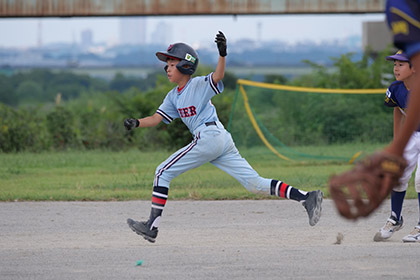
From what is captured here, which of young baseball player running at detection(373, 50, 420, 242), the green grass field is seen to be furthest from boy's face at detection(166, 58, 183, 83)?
the green grass field

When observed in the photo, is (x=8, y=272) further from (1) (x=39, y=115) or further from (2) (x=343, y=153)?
(1) (x=39, y=115)

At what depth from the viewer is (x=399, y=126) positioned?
22.4ft

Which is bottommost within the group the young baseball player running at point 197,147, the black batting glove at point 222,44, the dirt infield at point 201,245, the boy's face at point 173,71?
the dirt infield at point 201,245

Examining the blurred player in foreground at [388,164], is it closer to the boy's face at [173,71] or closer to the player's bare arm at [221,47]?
the player's bare arm at [221,47]

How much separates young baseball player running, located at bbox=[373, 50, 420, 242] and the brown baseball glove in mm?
3774

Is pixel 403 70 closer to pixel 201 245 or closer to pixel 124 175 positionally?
pixel 201 245

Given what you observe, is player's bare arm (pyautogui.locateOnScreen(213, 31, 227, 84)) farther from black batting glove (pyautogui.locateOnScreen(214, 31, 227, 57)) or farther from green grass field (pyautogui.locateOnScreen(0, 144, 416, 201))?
green grass field (pyautogui.locateOnScreen(0, 144, 416, 201))

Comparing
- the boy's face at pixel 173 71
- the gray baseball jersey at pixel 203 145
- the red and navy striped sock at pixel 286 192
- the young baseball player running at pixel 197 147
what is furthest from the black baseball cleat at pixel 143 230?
the boy's face at pixel 173 71

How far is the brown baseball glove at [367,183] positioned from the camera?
270 cm

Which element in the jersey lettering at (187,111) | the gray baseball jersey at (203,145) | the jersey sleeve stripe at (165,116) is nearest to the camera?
the gray baseball jersey at (203,145)

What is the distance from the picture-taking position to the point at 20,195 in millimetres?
10336

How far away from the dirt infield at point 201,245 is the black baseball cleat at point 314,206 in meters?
0.24

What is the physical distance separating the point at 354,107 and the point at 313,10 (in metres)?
3.37

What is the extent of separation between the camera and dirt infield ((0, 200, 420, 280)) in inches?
218
